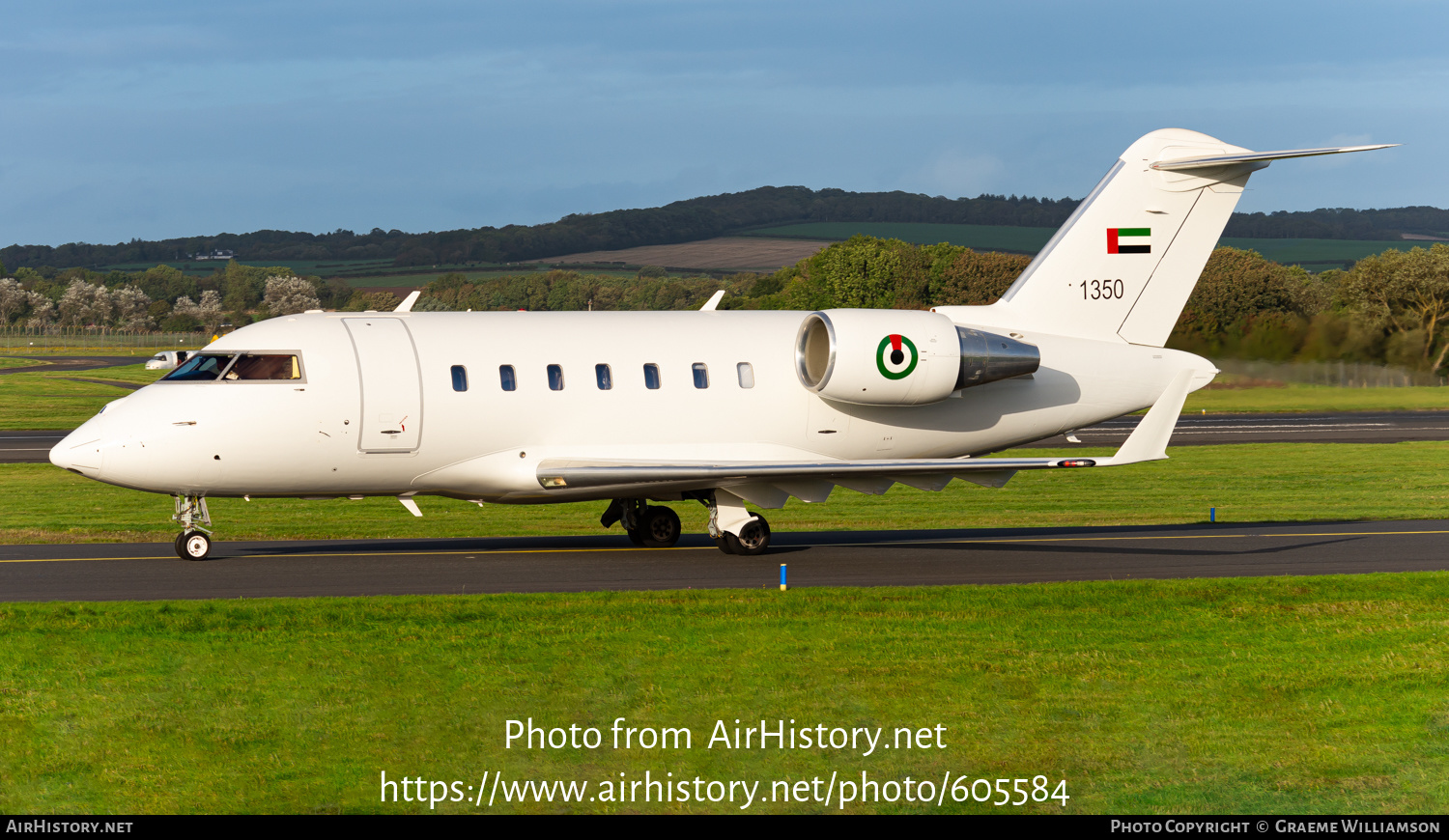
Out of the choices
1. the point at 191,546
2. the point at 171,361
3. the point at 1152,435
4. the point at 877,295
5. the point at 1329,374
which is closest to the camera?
the point at 1152,435

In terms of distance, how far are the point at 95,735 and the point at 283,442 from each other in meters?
10.4

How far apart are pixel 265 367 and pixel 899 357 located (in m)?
9.87

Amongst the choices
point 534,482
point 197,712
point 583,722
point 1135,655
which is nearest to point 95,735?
point 197,712

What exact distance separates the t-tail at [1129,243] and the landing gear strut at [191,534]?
514 inches

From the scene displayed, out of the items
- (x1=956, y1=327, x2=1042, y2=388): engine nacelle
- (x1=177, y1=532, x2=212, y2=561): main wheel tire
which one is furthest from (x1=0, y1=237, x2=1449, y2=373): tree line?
(x1=956, y1=327, x2=1042, y2=388): engine nacelle

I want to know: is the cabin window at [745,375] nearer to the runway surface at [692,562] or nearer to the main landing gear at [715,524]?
the main landing gear at [715,524]

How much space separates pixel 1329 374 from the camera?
40.0 m

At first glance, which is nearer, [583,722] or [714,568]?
[583,722]

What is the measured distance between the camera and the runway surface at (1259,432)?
48.3 metres

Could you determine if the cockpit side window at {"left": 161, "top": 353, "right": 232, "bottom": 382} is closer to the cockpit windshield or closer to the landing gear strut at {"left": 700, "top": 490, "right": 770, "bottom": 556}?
the cockpit windshield

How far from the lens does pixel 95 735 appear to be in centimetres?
1075

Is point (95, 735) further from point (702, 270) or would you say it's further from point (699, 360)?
point (702, 270)

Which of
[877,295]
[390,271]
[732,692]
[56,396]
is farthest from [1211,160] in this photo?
[390,271]

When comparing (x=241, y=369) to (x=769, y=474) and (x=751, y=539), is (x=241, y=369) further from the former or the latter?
(x=751, y=539)
